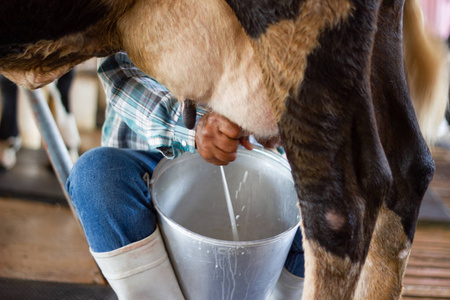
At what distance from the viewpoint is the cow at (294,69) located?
1.33 feet

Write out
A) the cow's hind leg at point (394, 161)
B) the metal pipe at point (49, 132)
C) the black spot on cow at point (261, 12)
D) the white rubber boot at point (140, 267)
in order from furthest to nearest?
1. the metal pipe at point (49, 132)
2. the white rubber boot at point (140, 267)
3. the cow's hind leg at point (394, 161)
4. the black spot on cow at point (261, 12)

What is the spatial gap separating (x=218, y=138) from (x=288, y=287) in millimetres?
434

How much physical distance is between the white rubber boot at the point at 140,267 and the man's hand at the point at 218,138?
177 mm

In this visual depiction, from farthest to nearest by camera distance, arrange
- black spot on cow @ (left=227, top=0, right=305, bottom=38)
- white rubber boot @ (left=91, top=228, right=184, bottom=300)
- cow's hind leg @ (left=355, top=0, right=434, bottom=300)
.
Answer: white rubber boot @ (left=91, top=228, right=184, bottom=300), cow's hind leg @ (left=355, top=0, right=434, bottom=300), black spot on cow @ (left=227, top=0, right=305, bottom=38)

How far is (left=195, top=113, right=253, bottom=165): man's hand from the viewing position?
0.57m

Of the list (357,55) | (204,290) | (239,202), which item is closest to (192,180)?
(239,202)

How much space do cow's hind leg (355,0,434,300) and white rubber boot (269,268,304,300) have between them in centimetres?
25

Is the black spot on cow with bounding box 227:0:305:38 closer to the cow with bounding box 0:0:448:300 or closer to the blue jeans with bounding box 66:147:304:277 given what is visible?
the cow with bounding box 0:0:448:300

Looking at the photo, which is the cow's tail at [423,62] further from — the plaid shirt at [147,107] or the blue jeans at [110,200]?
the blue jeans at [110,200]

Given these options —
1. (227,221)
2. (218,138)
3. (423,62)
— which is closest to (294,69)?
(218,138)

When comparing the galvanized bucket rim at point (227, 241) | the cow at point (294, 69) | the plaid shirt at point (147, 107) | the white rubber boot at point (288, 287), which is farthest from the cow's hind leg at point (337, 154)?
the white rubber boot at point (288, 287)

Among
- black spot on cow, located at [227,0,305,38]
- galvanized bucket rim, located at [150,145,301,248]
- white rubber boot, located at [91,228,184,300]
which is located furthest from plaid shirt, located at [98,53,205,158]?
black spot on cow, located at [227,0,305,38]

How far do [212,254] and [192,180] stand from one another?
0.80 ft

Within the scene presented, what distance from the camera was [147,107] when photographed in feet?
2.33
